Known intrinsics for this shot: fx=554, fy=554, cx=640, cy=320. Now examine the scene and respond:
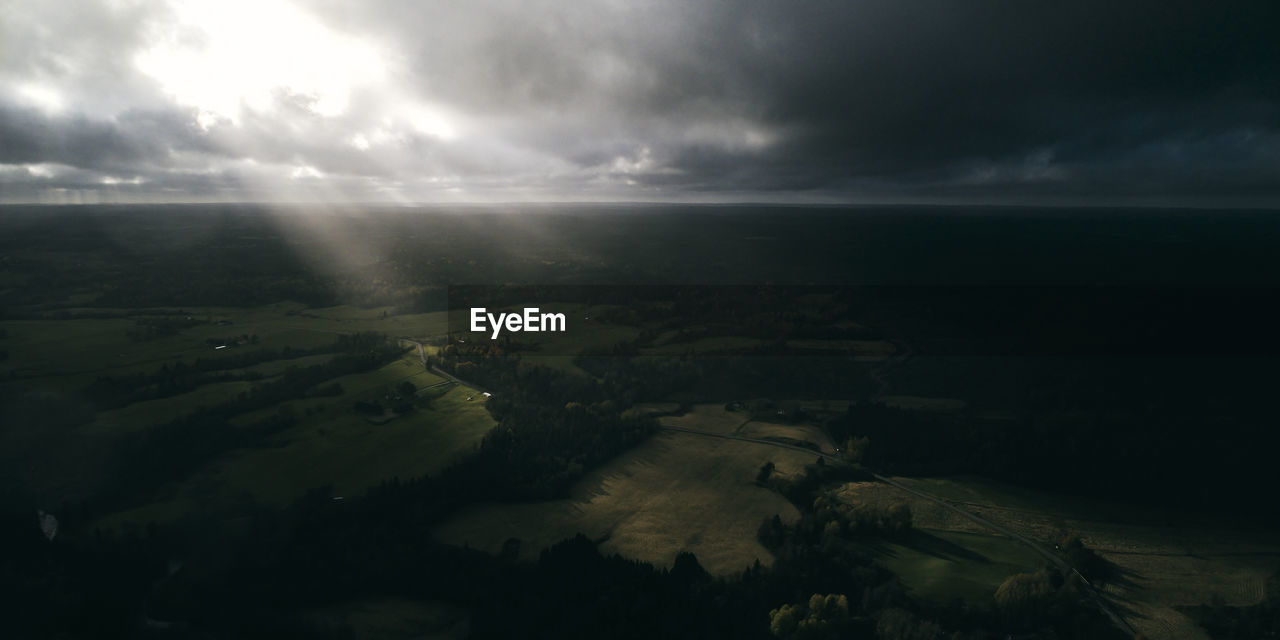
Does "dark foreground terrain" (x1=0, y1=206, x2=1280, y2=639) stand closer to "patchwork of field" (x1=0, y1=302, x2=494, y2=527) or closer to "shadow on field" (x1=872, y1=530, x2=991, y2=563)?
"shadow on field" (x1=872, y1=530, x2=991, y2=563)

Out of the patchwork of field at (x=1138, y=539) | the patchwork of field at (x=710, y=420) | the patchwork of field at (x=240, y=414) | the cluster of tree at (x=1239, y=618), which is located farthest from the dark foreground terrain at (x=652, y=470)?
the patchwork of field at (x=710, y=420)

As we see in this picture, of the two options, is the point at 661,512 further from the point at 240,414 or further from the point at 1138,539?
the point at 240,414

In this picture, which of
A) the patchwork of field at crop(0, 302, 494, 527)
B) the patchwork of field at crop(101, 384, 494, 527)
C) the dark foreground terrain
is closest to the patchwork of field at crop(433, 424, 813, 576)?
the dark foreground terrain

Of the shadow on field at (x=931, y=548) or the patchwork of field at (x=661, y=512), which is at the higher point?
the patchwork of field at (x=661, y=512)

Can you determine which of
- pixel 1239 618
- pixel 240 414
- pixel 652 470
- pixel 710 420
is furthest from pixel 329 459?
pixel 1239 618

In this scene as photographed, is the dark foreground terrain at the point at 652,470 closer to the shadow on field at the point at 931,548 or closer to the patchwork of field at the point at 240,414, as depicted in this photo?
the shadow on field at the point at 931,548
